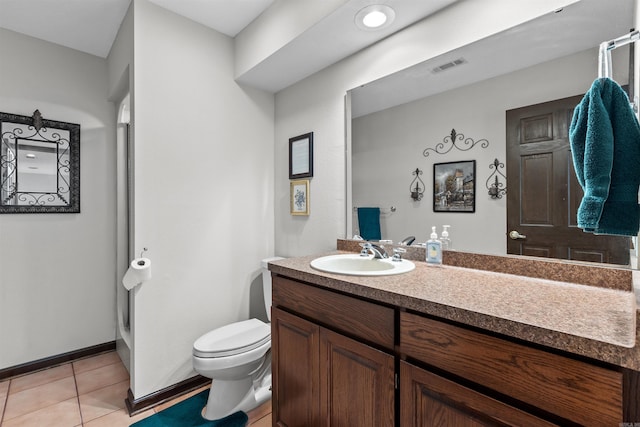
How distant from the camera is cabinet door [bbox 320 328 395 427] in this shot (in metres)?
1.02

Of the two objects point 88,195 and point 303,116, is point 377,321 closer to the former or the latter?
point 303,116

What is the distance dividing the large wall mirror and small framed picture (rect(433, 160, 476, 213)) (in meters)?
0.03

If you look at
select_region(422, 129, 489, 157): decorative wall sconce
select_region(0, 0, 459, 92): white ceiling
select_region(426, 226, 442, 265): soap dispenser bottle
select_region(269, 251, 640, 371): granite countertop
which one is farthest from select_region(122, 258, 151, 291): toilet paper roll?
select_region(422, 129, 489, 157): decorative wall sconce

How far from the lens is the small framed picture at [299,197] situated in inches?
85.4

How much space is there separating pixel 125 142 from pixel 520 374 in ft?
9.13

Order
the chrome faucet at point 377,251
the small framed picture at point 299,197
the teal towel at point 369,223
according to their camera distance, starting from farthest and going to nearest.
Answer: the small framed picture at point 299,197
the teal towel at point 369,223
the chrome faucet at point 377,251

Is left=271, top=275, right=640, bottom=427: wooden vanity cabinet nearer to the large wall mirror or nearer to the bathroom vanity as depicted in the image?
the bathroom vanity

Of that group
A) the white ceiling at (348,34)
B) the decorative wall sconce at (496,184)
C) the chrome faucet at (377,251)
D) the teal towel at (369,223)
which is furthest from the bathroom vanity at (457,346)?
the white ceiling at (348,34)

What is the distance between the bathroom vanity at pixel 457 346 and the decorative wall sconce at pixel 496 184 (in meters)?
0.28

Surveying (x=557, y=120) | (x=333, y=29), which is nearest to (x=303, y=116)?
(x=333, y=29)

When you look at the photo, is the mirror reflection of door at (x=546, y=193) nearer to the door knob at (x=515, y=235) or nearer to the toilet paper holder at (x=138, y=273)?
the door knob at (x=515, y=235)

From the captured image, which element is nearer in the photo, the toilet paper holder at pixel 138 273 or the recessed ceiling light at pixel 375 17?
the recessed ceiling light at pixel 375 17

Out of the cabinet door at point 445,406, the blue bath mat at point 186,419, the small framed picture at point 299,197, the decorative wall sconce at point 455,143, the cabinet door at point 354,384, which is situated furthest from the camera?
the small framed picture at point 299,197

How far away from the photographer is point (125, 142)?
236 cm
